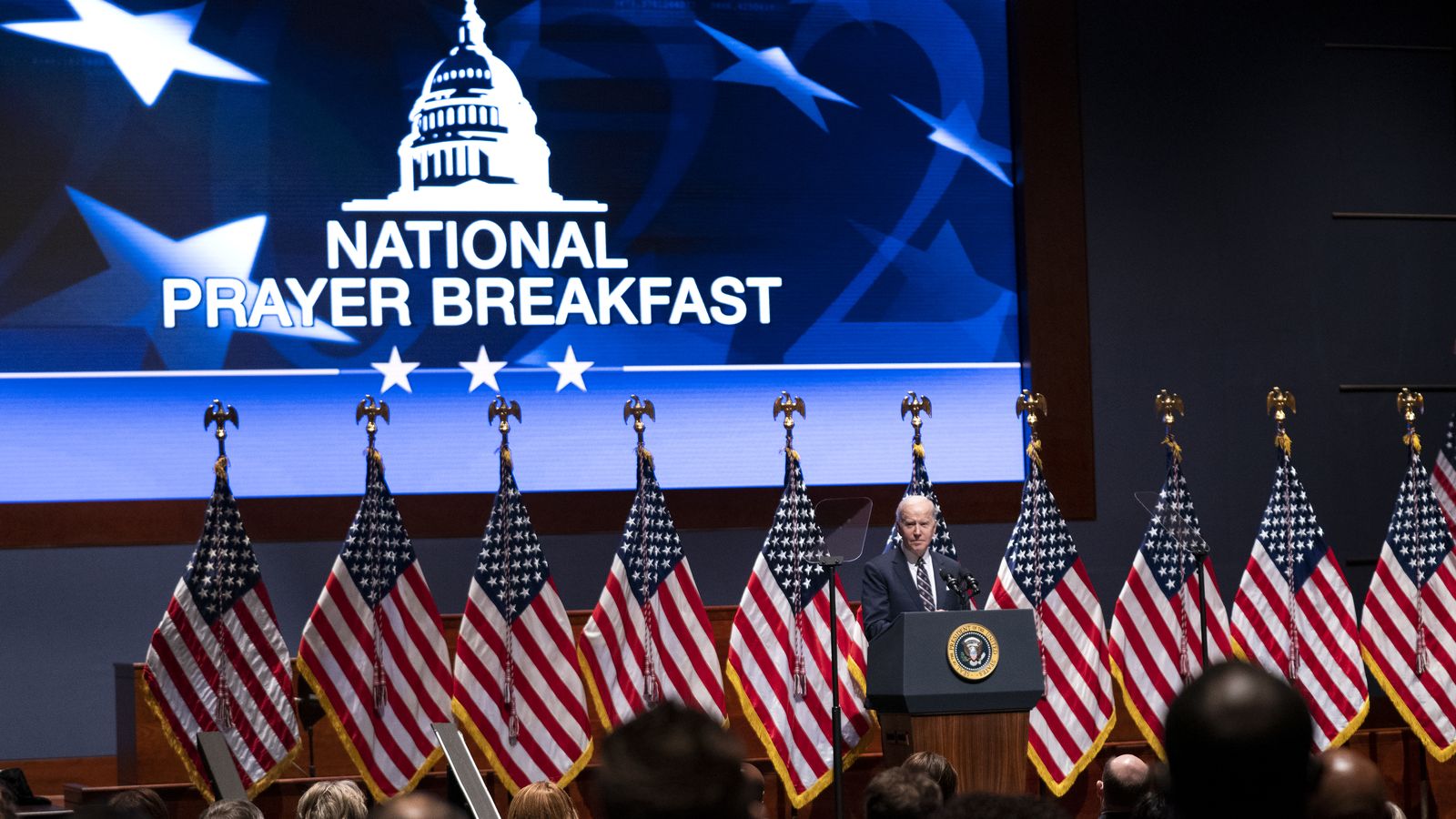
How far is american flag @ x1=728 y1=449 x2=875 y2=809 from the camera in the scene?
6.82 meters

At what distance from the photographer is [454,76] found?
8.20 metres

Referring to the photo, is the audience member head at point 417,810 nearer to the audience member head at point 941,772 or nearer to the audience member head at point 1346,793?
the audience member head at point 1346,793

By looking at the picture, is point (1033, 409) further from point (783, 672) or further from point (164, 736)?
point (164, 736)

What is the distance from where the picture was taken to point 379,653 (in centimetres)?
677

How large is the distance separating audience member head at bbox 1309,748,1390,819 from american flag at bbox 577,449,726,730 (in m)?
5.27

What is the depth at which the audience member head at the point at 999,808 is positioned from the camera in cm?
154

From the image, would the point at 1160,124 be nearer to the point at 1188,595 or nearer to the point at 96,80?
the point at 1188,595

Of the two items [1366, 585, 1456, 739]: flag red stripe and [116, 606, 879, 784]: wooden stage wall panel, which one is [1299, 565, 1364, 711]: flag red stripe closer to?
[1366, 585, 1456, 739]: flag red stripe

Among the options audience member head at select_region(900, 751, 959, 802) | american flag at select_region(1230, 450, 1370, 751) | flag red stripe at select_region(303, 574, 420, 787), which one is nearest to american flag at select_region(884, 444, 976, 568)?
american flag at select_region(1230, 450, 1370, 751)

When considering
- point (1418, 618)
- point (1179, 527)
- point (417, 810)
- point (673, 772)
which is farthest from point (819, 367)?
point (673, 772)

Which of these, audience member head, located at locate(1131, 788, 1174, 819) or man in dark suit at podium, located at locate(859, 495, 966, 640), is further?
man in dark suit at podium, located at locate(859, 495, 966, 640)

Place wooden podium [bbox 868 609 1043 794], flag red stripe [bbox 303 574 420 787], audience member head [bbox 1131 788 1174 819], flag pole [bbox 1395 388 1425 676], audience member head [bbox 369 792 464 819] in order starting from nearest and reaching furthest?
audience member head [bbox 369 792 464 819] < audience member head [bbox 1131 788 1174 819] < wooden podium [bbox 868 609 1043 794] < flag red stripe [bbox 303 574 420 787] < flag pole [bbox 1395 388 1425 676]

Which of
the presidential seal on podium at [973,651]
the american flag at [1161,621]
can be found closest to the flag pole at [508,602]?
the presidential seal on podium at [973,651]

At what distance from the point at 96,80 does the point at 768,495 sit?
3662 mm
